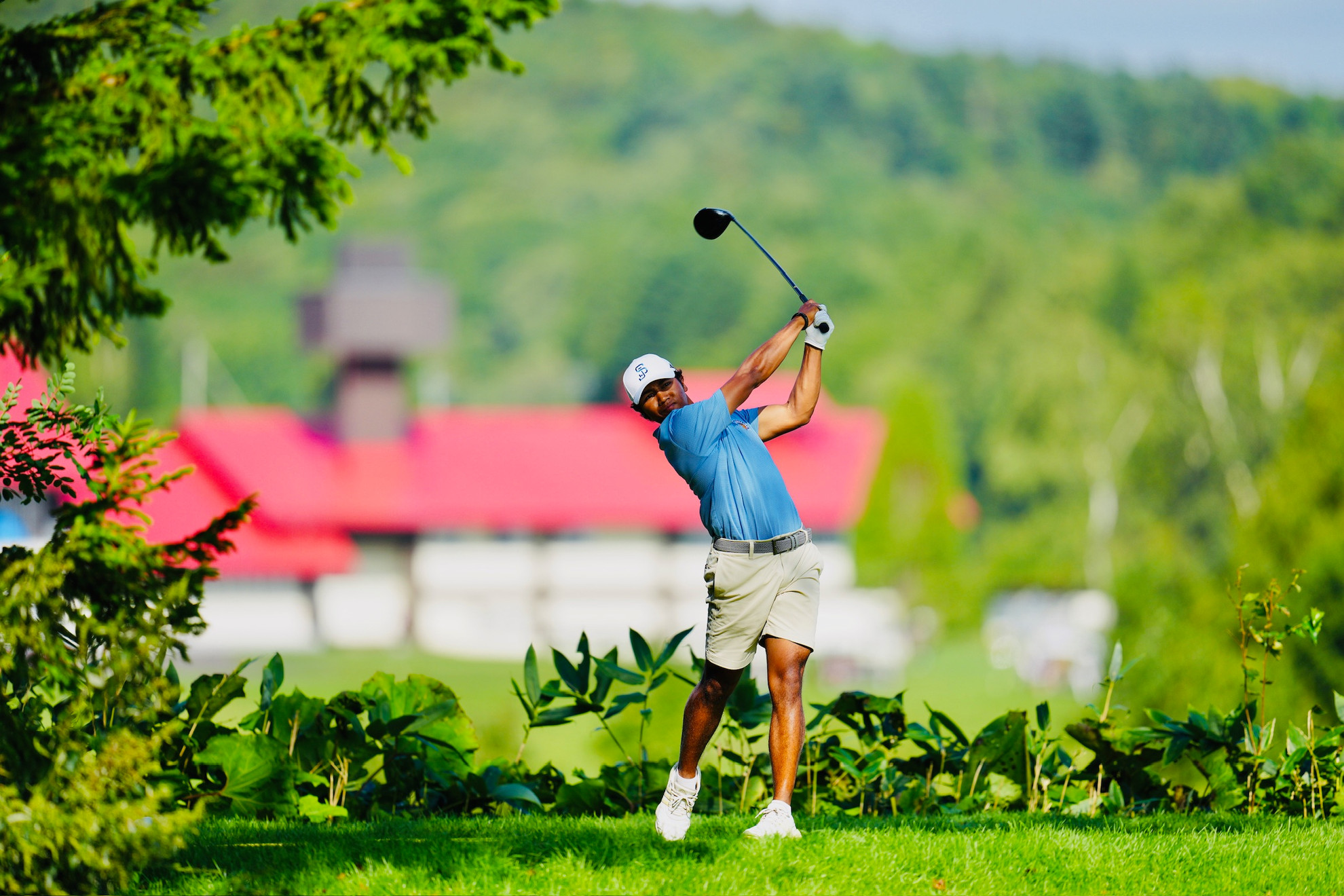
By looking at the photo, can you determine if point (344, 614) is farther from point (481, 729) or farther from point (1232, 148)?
point (1232, 148)

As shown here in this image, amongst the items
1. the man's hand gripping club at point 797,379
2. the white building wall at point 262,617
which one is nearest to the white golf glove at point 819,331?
the man's hand gripping club at point 797,379

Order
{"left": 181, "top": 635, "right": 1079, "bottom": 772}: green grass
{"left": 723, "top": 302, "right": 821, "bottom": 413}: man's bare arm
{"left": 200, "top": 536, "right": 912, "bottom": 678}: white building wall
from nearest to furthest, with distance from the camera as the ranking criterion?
{"left": 723, "top": 302, "right": 821, "bottom": 413}: man's bare arm → {"left": 181, "top": 635, "right": 1079, "bottom": 772}: green grass → {"left": 200, "top": 536, "right": 912, "bottom": 678}: white building wall

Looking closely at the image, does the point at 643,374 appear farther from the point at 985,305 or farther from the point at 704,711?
the point at 985,305

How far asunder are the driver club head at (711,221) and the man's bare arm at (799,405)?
875 mm

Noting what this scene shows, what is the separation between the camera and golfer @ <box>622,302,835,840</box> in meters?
4.93

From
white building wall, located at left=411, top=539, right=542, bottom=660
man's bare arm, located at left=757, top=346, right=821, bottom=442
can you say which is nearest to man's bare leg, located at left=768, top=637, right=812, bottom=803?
man's bare arm, located at left=757, top=346, right=821, bottom=442

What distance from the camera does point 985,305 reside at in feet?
314

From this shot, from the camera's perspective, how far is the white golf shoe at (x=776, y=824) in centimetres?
479

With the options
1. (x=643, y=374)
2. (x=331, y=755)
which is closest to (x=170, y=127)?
(x=643, y=374)

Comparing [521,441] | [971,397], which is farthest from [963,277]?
[521,441]

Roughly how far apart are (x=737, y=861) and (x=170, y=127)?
281 centimetres

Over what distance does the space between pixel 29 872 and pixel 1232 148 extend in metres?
183

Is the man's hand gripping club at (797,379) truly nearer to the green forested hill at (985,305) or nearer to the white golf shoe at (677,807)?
the white golf shoe at (677,807)

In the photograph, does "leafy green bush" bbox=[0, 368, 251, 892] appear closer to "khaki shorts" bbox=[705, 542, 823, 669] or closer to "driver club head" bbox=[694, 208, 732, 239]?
"khaki shorts" bbox=[705, 542, 823, 669]
